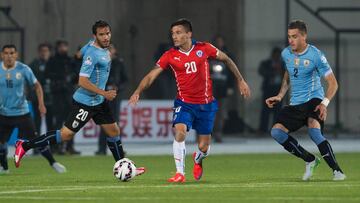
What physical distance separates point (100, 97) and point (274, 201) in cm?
506

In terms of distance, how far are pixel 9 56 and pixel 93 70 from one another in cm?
356

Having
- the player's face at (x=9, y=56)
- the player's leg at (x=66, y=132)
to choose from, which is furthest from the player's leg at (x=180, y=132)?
the player's face at (x=9, y=56)

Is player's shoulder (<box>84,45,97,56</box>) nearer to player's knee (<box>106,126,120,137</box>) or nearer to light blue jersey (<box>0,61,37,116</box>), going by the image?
player's knee (<box>106,126,120,137</box>)

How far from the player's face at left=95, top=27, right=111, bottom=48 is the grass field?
6.23ft

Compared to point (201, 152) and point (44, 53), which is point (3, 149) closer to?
point (201, 152)

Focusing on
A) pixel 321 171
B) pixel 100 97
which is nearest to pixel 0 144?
pixel 100 97

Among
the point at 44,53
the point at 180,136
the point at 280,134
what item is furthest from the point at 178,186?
the point at 44,53

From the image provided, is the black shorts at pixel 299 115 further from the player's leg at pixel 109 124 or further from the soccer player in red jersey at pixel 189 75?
the player's leg at pixel 109 124

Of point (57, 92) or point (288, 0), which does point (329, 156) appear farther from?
point (288, 0)

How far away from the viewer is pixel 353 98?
3475 centimetres

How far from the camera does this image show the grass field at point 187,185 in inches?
619

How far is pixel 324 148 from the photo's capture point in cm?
1867

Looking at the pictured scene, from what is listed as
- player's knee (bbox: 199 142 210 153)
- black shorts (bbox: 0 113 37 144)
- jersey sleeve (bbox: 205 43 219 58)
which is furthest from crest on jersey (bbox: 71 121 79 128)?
black shorts (bbox: 0 113 37 144)

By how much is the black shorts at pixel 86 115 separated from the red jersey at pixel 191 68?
1434mm
